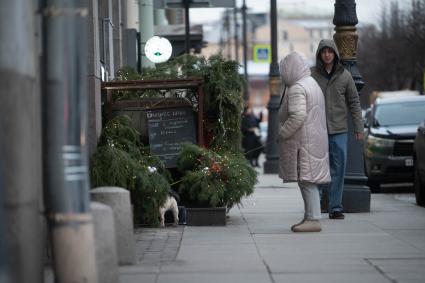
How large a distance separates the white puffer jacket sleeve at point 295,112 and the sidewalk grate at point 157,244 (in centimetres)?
150

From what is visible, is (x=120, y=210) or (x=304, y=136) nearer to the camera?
(x=120, y=210)

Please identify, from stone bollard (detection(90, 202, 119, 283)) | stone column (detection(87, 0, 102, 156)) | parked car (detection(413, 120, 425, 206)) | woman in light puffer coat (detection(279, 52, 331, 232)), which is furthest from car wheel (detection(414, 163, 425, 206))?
stone bollard (detection(90, 202, 119, 283))

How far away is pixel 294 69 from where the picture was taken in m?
11.4

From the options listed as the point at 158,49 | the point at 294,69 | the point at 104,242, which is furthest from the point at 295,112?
the point at 158,49

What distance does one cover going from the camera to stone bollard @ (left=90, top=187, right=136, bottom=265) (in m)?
8.11

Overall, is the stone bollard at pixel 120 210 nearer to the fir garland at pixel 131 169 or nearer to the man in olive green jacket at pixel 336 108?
the fir garland at pixel 131 169

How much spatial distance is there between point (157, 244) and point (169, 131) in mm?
2471

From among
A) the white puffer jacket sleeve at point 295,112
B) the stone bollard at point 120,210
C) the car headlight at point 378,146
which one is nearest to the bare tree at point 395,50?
the car headlight at point 378,146

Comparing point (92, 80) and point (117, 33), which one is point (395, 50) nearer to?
point (117, 33)

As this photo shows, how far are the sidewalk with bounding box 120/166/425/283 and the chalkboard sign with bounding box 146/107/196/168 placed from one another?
99cm

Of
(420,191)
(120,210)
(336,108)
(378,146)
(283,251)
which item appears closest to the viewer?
(120,210)

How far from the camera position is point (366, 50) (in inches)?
2884

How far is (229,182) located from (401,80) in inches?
2262

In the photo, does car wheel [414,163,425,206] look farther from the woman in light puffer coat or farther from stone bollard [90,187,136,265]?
stone bollard [90,187,136,265]
